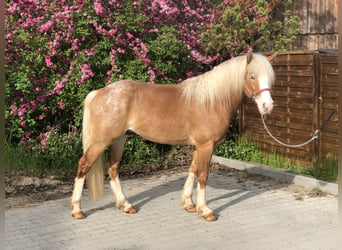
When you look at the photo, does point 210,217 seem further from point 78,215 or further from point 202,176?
point 78,215

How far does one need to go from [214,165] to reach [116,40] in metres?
2.91

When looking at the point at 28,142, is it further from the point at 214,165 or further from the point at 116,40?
the point at 214,165

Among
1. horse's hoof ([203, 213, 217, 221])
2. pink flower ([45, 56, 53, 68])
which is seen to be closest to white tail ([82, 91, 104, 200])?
horse's hoof ([203, 213, 217, 221])

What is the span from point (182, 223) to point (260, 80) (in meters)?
1.84

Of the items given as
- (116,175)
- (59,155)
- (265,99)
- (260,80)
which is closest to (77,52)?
(59,155)

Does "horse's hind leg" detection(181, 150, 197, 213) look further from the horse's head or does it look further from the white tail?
the horse's head

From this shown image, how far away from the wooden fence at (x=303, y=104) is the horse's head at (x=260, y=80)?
7.81ft

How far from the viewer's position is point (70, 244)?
4.14m

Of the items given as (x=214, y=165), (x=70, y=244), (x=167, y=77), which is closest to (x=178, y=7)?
(x=167, y=77)

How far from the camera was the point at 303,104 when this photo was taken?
23.6 feet

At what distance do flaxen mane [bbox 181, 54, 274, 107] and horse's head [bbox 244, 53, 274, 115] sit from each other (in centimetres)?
1

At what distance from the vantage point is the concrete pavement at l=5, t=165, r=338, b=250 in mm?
4174

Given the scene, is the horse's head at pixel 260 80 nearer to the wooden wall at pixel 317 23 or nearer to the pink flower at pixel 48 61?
the pink flower at pixel 48 61

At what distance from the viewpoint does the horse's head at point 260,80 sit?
182 inches
